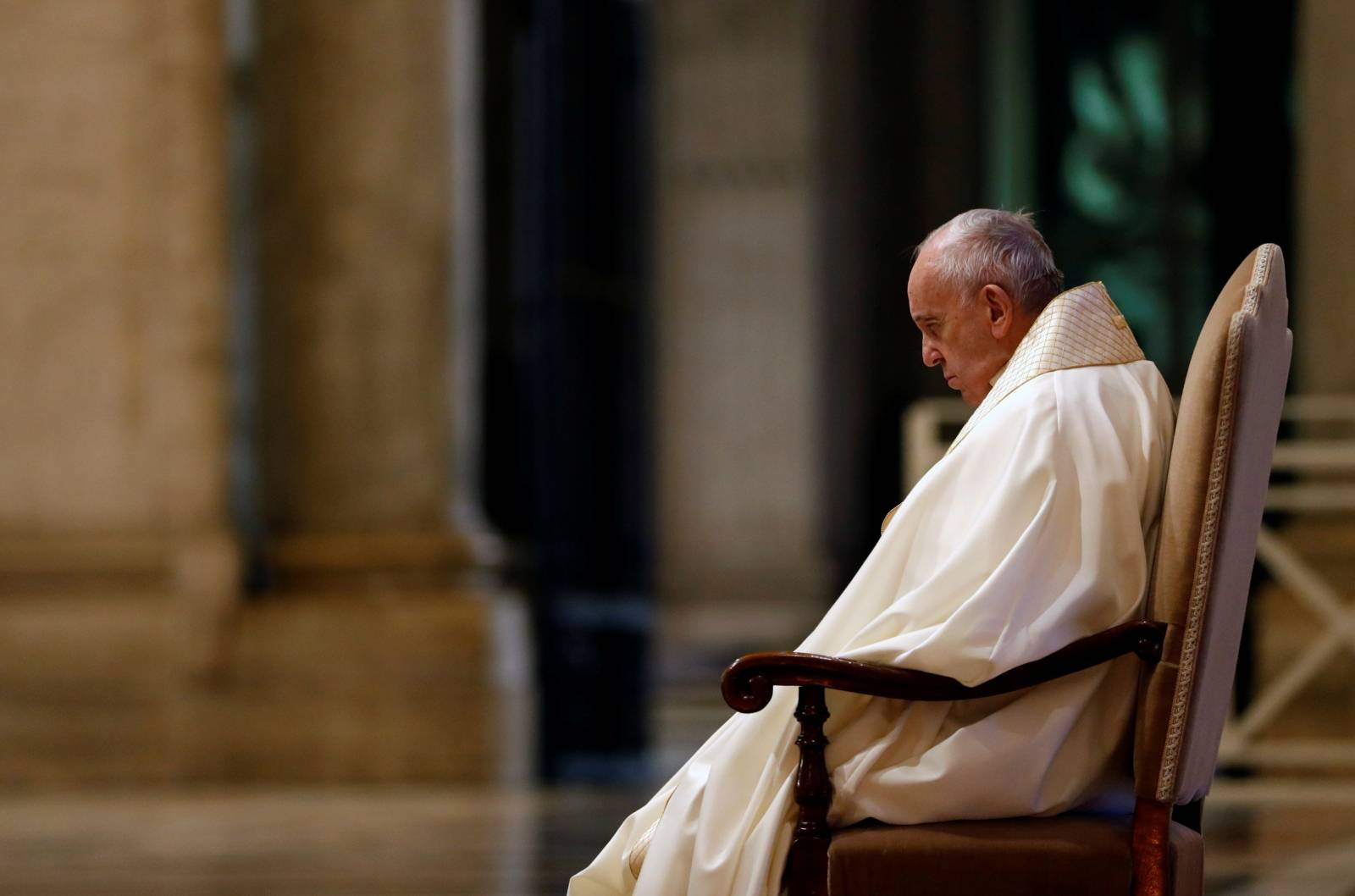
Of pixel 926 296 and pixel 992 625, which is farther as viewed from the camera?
pixel 926 296

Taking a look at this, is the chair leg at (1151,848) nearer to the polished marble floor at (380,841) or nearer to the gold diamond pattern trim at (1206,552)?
the gold diamond pattern trim at (1206,552)

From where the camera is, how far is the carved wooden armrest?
7.82 ft

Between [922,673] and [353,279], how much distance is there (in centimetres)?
567

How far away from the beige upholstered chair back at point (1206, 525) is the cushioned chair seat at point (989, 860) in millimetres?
101

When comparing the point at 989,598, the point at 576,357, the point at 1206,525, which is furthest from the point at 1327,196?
the point at 989,598

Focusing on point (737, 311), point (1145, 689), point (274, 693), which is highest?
point (1145, 689)

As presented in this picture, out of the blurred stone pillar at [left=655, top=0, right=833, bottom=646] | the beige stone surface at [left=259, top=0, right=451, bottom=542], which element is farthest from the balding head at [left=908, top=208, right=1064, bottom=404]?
the blurred stone pillar at [left=655, top=0, right=833, bottom=646]

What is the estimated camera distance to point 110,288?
25.5 ft

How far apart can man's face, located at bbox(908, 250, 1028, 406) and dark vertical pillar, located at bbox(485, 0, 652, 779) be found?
4886mm

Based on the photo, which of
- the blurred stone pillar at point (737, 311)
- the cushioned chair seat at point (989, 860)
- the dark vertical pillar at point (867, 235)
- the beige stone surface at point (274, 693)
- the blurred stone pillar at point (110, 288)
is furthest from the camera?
the blurred stone pillar at point (737, 311)

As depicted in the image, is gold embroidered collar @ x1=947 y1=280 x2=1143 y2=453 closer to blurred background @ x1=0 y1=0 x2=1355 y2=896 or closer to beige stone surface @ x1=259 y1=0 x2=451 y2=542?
blurred background @ x1=0 y1=0 x2=1355 y2=896

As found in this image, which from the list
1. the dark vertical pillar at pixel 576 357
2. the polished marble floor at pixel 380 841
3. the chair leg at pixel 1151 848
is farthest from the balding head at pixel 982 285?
the dark vertical pillar at pixel 576 357

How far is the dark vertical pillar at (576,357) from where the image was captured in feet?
24.7

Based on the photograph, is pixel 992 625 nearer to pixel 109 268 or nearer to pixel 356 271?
pixel 356 271
